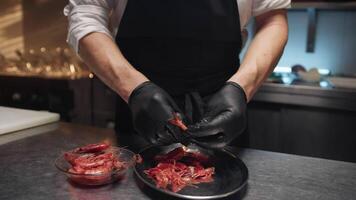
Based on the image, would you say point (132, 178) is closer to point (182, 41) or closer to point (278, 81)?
point (182, 41)

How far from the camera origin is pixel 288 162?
2.84 ft

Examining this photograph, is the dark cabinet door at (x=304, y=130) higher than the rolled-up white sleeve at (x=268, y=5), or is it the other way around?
the rolled-up white sleeve at (x=268, y=5)

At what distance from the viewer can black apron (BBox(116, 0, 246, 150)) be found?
1029mm

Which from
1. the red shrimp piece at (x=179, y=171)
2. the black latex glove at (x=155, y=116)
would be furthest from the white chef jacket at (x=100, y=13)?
the red shrimp piece at (x=179, y=171)

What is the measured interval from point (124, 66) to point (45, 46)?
92.8 inches

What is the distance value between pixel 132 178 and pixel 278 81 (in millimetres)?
1477

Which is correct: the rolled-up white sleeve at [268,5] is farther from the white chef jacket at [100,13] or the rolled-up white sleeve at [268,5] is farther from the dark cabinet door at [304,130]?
the dark cabinet door at [304,130]

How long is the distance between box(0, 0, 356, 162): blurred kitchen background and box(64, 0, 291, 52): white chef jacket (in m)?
0.95

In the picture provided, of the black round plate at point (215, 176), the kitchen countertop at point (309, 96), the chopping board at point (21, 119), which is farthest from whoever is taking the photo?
the kitchen countertop at point (309, 96)

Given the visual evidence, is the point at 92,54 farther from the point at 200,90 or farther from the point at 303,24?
the point at 303,24

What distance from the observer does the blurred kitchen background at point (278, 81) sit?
74.9 inches

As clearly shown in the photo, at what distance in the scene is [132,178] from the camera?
74 cm

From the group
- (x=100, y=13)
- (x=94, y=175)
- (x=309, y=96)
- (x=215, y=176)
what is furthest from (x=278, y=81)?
(x=94, y=175)

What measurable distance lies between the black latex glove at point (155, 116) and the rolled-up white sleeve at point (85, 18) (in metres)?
0.27
